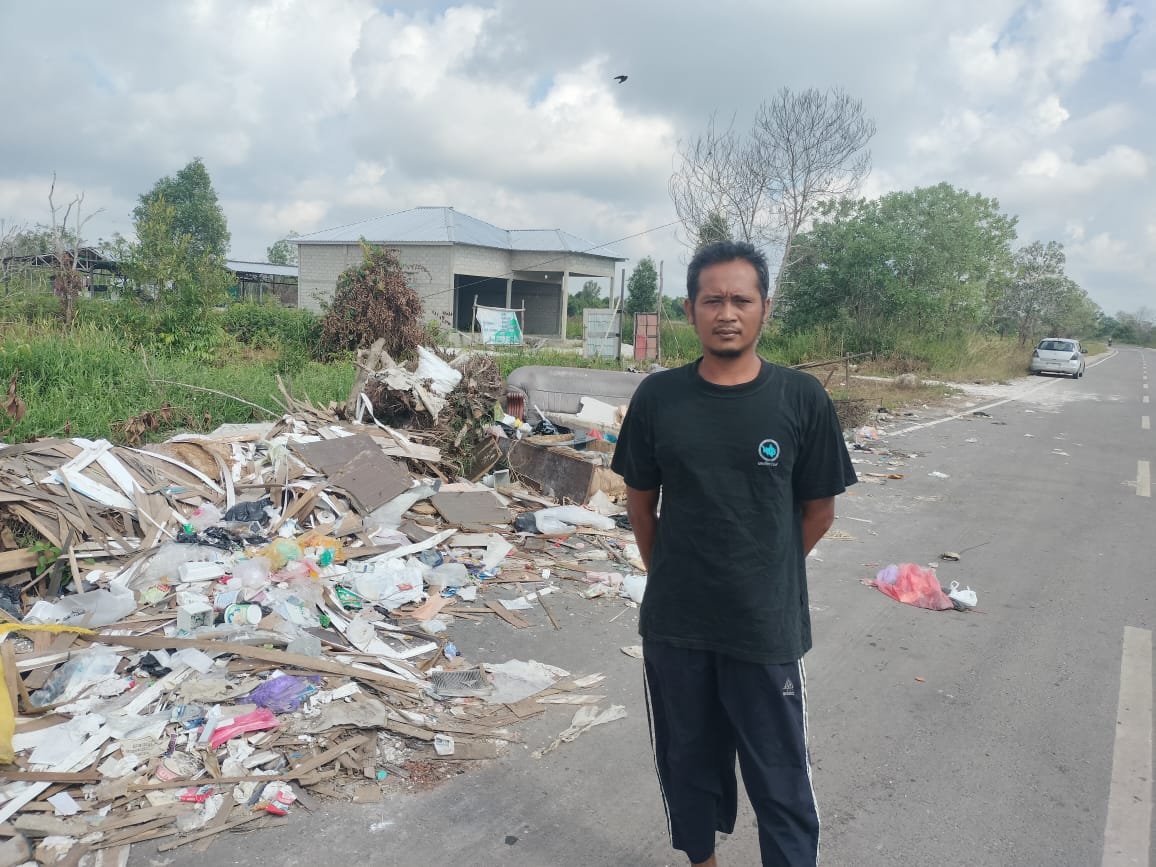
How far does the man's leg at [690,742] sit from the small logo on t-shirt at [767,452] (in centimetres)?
59

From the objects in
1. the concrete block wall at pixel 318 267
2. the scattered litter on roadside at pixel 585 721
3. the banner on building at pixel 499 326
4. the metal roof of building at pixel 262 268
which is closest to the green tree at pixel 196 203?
the metal roof of building at pixel 262 268

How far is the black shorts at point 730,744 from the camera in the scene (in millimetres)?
2264

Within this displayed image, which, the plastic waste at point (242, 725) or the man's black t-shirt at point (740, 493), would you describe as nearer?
the man's black t-shirt at point (740, 493)

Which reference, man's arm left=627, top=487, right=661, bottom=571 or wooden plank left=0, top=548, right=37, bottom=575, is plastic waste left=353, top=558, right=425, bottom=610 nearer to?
wooden plank left=0, top=548, right=37, bottom=575

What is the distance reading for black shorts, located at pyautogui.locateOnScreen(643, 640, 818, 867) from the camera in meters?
2.26

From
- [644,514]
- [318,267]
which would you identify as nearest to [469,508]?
[644,514]

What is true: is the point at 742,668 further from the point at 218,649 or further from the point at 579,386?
the point at 579,386

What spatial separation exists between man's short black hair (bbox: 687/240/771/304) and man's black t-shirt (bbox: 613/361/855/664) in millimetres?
243

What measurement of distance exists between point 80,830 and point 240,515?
346 cm

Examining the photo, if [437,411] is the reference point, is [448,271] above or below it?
above

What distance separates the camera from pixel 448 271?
29.8 meters

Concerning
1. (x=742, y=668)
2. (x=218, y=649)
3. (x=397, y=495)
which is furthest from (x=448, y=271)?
(x=742, y=668)

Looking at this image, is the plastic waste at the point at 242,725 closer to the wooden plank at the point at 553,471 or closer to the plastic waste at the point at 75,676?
the plastic waste at the point at 75,676

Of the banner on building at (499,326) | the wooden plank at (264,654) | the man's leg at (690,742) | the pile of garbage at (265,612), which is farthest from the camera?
the banner on building at (499,326)
